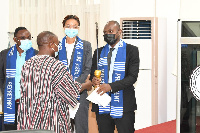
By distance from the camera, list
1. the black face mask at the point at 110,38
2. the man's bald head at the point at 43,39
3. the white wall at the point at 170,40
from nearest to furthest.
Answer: the man's bald head at the point at 43,39
the black face mask at the point at 110,38
the white wall at the point at 170,40

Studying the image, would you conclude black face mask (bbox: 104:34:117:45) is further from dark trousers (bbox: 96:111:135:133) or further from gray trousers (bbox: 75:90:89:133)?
dark trousers (bbox: 96:111:135:133)

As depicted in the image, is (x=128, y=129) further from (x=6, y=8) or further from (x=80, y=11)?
(x=6, y=8)

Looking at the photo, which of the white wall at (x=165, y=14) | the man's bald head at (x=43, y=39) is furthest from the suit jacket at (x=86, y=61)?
the white wall at (x=165, y=14)

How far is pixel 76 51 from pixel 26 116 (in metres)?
1.19

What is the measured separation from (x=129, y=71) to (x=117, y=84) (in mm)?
178

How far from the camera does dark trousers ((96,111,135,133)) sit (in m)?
3.73

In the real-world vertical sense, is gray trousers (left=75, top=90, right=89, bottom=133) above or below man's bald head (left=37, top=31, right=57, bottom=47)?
below

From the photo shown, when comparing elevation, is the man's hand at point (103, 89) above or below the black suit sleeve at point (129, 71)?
below

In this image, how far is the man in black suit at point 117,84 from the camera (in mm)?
3713

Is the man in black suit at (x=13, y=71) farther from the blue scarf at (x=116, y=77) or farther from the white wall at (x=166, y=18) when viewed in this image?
the white wall at (x=166, y=18)

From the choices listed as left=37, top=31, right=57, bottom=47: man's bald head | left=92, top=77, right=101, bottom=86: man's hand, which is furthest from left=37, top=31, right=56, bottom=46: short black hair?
left=92, top=77, right=101, bottom=86: man's hand

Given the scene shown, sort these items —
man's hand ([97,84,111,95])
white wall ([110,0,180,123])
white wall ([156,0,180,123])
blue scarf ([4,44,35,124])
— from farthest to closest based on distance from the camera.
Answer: white wall ([156,0,180,123]), white wall ([110,0,180,123]), blue scarf ([4,44,35,124]), man's hand ([97,84,111,95])

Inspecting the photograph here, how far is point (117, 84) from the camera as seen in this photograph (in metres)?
3.70

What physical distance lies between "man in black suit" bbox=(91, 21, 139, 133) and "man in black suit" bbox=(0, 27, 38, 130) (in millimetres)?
785
